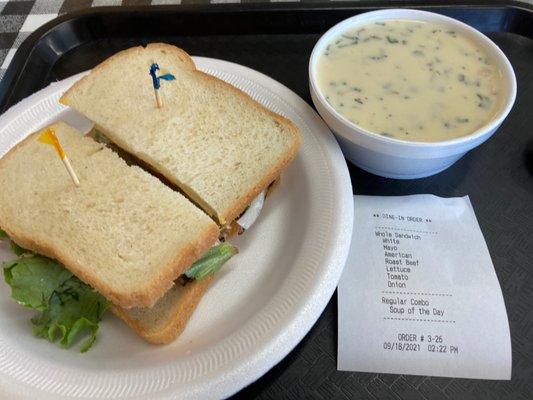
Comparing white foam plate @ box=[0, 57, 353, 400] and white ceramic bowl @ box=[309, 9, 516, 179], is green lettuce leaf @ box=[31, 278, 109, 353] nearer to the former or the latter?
white foam plate @ box=[0, 57, 353, 400]

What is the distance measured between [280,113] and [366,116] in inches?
12.2

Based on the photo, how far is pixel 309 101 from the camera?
173 centimetres

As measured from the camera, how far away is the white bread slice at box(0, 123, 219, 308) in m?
1.16

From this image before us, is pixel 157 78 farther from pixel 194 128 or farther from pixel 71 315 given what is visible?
pixel 71 315

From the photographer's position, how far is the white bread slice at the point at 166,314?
1.14 metres

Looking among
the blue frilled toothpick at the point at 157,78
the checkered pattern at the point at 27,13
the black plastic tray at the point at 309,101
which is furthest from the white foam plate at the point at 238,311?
the checkered pattern at the point at 27,13

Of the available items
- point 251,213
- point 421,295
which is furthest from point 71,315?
point 421,295

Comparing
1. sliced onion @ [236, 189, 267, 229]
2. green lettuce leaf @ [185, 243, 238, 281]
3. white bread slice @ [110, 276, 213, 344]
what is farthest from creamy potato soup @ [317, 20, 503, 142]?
white bread slice @ [110, 276, 213, 344]

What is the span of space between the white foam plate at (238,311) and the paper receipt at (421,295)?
119 millimetres

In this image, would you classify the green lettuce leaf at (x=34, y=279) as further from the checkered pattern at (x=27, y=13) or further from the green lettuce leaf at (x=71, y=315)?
the checkered pattern at (x=27, y=13)

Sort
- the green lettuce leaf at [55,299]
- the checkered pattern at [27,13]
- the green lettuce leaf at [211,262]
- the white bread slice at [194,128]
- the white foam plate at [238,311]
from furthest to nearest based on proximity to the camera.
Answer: the checkered pattern at [27,13], the white bread slice at [194,128], the green lettuce leaf at [211,262], the green lettuce leaf at [55,299], the white foam plate at [238,311]

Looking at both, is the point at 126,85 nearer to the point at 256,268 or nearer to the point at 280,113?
the point at 280,113

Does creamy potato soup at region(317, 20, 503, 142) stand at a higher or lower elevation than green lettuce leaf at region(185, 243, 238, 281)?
higher

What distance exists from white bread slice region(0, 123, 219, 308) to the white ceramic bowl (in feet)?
1.56
